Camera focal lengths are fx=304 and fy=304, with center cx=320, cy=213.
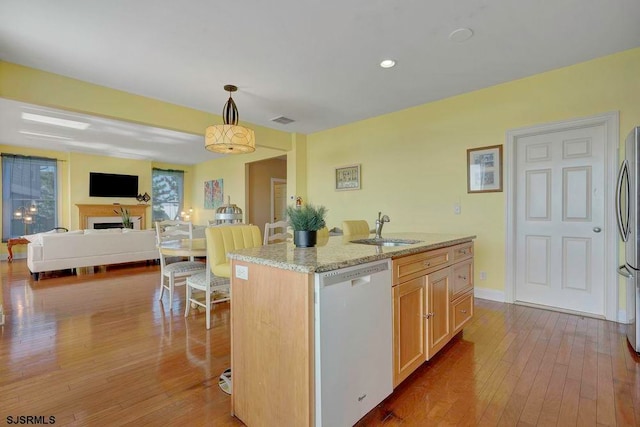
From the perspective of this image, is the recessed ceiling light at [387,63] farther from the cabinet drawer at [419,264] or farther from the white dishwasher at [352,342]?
the white dishwasher at [352,342]

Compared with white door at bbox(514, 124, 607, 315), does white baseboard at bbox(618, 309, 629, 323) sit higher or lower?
lower

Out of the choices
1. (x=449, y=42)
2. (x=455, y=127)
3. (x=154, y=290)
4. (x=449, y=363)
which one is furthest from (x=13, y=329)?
(x=455, y=127)

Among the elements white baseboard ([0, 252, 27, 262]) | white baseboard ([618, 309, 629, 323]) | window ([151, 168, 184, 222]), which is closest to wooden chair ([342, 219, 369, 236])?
white baseboard ([618, 309, 629, 323])

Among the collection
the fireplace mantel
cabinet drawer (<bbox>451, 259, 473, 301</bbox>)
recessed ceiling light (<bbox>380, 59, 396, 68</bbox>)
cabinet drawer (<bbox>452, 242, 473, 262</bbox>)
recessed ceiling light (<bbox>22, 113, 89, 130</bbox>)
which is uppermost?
recessed ceiling light (<bbox>22, 113, 89, 130</bbox>)

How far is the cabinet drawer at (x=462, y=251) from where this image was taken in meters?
2.43

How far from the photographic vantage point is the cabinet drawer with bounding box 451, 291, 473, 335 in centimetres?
236

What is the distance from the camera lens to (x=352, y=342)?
142 cm

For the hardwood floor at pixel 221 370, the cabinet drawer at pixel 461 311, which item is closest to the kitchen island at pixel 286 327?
the hardwood floor at pixel 221 370

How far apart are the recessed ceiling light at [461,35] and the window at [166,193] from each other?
8777 mm

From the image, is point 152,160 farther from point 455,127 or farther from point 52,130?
point 455,127

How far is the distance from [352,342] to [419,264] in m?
0.76

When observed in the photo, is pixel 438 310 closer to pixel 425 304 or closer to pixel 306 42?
pixel 425 304

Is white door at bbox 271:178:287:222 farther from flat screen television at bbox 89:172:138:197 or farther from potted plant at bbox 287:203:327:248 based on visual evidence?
potted plant at bbox 287:203:327:248

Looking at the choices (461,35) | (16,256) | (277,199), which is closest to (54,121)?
(16,256)
